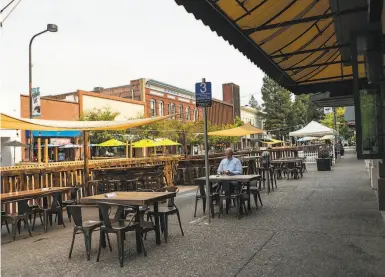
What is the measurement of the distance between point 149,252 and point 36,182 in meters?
5.12

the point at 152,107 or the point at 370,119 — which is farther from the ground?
the point at 152,107

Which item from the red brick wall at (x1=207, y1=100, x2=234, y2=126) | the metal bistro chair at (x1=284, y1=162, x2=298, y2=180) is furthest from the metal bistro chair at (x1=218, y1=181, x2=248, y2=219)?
the red brick wall at (x1=207, y1=100, x2=234, y2=126)

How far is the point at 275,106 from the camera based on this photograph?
6225 cm

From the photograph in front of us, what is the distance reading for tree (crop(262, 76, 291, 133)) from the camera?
200ft

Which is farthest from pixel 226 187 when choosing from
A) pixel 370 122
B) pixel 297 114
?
pixel 297 114

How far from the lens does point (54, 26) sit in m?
16.3

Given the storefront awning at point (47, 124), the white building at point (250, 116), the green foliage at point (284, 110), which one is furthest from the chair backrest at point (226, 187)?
the white building at point (250, 116)

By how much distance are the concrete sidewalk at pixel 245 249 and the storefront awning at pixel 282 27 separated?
2571 millimetres

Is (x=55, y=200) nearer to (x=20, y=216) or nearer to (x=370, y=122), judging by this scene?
(x=20, y=216)

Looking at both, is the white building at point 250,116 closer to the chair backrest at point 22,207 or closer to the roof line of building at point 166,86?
the roof line of building at point 166,86

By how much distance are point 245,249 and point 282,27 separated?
135 inches

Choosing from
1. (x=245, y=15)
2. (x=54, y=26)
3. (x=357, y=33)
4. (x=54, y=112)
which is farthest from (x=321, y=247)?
(x=54, y=112)

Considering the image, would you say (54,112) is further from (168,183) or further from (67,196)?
(67,196)

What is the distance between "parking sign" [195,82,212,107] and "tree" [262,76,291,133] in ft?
180
